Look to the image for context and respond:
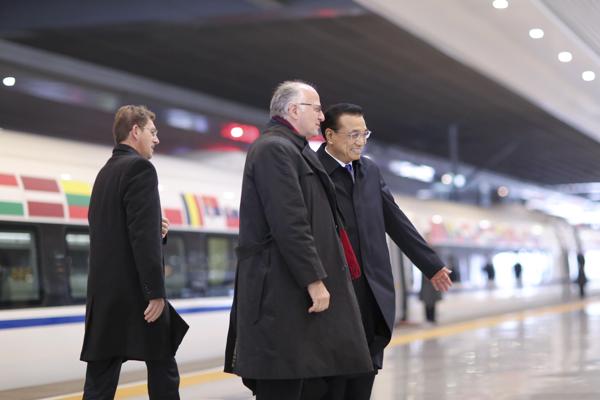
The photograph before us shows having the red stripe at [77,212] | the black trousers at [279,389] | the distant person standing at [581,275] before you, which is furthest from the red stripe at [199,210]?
the distant person standing at [581,275]

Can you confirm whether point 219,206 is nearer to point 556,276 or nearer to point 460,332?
point 460,332

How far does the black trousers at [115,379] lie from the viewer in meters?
4.83

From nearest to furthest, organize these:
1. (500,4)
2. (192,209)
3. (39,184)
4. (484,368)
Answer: (39,184) → (484,368) → (192,209) → (500,4)

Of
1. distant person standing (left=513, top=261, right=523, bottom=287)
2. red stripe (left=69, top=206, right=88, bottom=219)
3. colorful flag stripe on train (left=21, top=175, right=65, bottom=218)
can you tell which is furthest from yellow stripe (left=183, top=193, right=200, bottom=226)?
distant person standing (left=513, top=261, right=523, bottom=287)

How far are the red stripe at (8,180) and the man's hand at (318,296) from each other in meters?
5.02

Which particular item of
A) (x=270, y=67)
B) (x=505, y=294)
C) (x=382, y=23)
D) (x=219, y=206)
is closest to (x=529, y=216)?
(x=505, y=294)

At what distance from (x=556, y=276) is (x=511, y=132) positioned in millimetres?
4741

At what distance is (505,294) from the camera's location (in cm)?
2419

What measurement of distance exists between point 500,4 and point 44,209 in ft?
20.6

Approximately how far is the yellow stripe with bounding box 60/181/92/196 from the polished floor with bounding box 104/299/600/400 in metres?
2.06

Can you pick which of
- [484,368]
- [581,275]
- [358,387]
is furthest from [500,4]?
[581,275]

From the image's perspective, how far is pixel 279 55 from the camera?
704 inches

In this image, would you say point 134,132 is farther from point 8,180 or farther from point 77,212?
point 77,212

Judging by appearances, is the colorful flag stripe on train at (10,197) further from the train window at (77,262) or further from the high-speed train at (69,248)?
the train window at (77,262)
